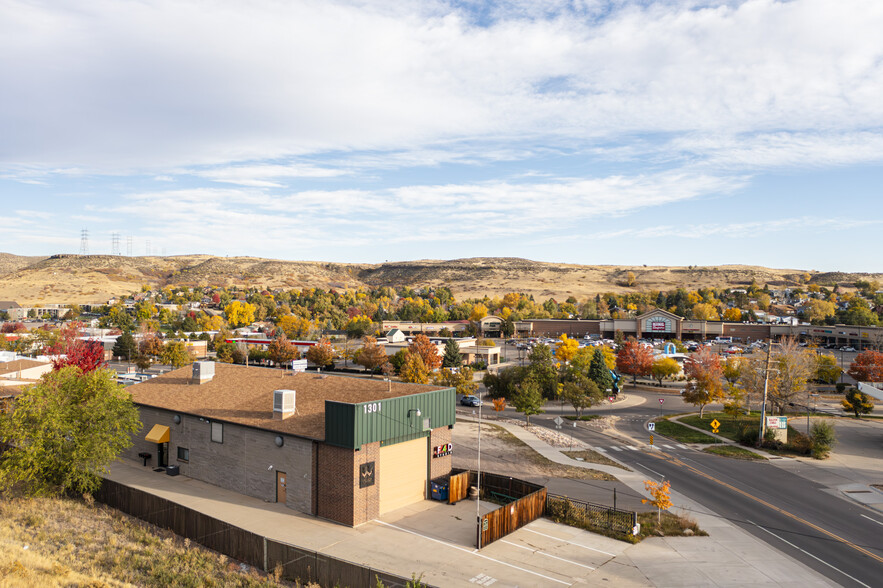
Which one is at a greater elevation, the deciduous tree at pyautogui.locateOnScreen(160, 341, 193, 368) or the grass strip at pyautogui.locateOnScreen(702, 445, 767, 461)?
the deciduous tree at pyautogui.locateOnScreen(160, 341, 193, 368)

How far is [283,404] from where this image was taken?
2878 centimetres

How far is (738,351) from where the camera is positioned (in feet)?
350

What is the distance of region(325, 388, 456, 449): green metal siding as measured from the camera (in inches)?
992

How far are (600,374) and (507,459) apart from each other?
111 feet

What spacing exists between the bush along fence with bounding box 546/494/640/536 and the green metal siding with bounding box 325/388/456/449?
6.91 m

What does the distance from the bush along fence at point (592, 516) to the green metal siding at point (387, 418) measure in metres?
6.91

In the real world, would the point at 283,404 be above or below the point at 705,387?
above

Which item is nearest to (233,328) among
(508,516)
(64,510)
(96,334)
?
(96,334)

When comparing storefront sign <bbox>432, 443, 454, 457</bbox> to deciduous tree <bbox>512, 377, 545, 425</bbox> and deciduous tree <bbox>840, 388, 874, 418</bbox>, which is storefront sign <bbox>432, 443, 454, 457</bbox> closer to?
deciduous tree <bbox>512, 377, 545, 425</bbox>

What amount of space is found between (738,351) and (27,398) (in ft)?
357

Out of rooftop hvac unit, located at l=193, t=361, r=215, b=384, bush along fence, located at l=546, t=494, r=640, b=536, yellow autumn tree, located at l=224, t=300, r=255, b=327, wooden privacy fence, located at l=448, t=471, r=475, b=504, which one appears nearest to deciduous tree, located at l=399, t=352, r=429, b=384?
rooftop hvac unit, located at l=193, t=361, r=215, b=384

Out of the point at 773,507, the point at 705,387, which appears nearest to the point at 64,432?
the point at 773,507

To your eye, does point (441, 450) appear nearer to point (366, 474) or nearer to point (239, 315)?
point (366, 474)

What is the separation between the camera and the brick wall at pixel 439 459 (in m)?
29.7
